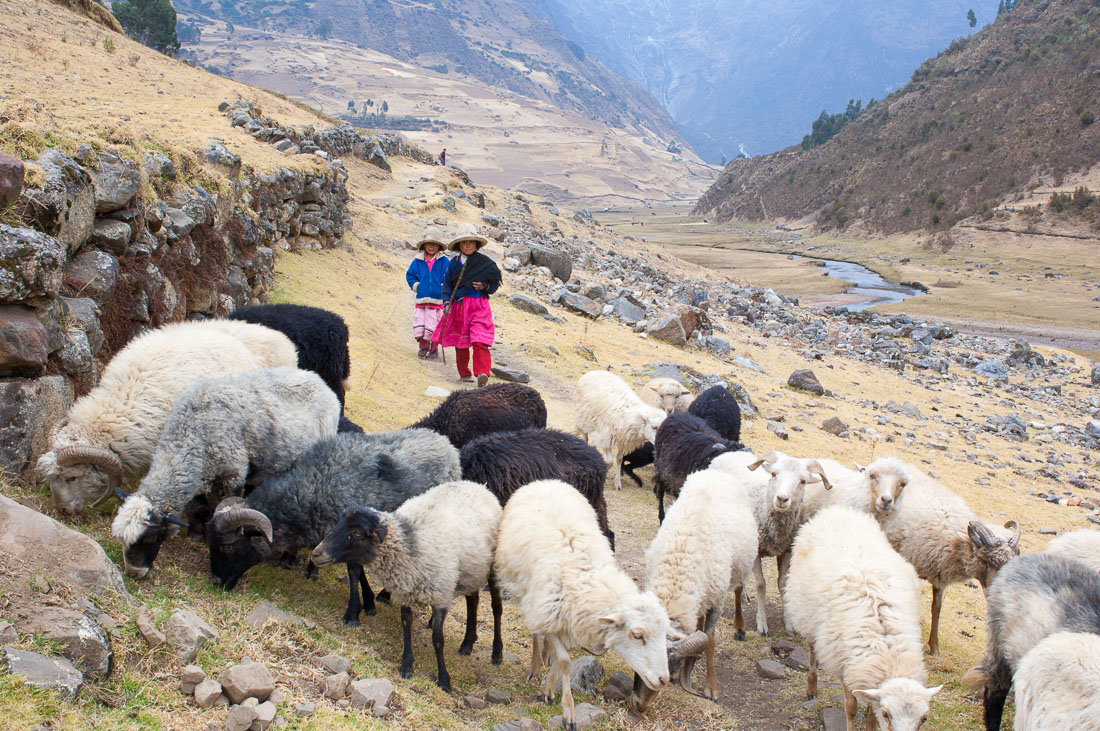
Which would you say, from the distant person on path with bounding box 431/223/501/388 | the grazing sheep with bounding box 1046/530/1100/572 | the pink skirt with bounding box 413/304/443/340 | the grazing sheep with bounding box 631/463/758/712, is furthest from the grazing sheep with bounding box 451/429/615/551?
the pink skirt with bounding box 413/304/443/340

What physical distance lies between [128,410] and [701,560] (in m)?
4.32

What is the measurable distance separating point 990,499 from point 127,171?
11.8m

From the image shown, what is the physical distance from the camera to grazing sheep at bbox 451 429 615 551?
6.17 m

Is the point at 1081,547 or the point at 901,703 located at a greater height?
the point at 1081,547

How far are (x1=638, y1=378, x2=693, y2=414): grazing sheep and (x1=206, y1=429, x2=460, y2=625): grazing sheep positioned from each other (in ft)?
17.2

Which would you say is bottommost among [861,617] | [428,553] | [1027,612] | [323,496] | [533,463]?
[861,617]

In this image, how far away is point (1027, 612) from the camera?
4.57m

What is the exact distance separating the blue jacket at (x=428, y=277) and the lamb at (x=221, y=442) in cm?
636

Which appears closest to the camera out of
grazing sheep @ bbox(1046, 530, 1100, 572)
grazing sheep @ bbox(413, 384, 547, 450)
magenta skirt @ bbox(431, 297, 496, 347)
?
grazing sheep @ bbox(1046, 530, 1100, 572)

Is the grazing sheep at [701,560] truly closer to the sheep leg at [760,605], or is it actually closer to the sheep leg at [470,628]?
the sheep leg at [760,605]

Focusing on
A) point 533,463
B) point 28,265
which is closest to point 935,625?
point 533,463

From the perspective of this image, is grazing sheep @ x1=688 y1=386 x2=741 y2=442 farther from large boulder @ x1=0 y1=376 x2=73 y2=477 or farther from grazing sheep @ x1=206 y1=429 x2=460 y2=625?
large boulder @ x1=0 y1=376 x2=73 y2=477

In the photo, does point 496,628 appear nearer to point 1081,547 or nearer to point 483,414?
point 483,414

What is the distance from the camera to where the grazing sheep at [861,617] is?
427 cm
